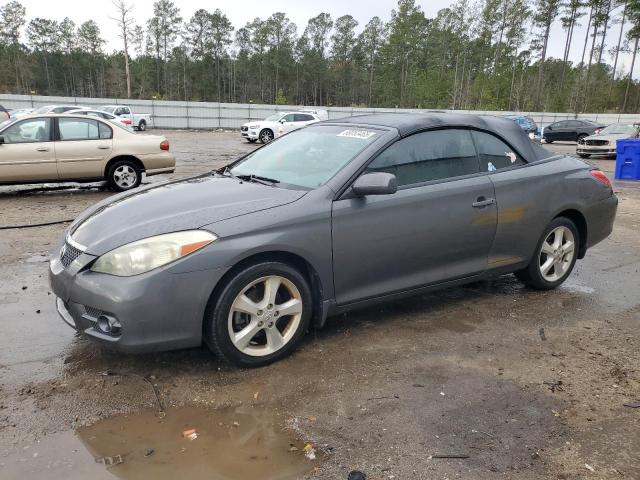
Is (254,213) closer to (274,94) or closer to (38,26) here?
(274,94)

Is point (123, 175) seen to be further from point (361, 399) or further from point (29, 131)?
point (361, 399)

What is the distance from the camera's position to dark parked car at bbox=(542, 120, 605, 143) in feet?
105

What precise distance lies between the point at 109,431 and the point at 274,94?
9161cm

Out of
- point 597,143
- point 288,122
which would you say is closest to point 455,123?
point 597,143

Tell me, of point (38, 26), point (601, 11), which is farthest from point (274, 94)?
point (601, 11)

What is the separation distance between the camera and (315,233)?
3520 millimetres

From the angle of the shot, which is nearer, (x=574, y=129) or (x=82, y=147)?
(x=82, y=147)

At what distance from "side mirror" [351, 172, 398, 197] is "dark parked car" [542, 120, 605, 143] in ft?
107

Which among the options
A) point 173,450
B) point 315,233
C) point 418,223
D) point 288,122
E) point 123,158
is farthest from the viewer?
point 288,122

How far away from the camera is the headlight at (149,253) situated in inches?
123

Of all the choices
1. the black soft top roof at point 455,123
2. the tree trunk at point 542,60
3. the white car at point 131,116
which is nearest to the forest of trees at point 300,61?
the tree trunk at point 542,60

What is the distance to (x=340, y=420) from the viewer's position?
291 cm

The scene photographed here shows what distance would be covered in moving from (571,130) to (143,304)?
34.4m

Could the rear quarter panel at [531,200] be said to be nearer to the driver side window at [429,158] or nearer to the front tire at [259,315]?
the driver side window at [429,158]
